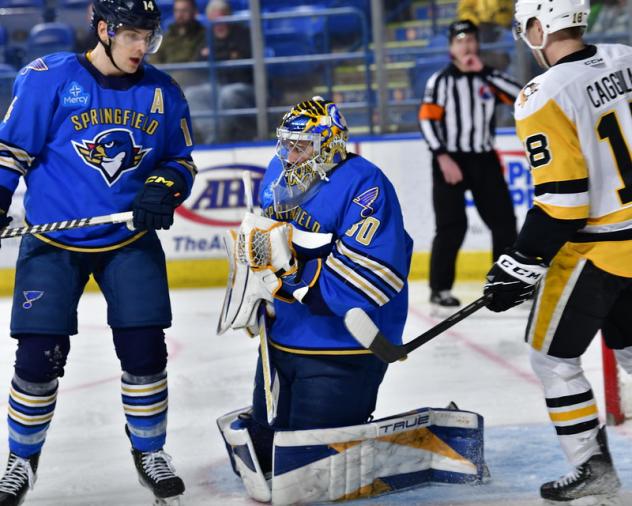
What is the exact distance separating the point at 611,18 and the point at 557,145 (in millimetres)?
3877

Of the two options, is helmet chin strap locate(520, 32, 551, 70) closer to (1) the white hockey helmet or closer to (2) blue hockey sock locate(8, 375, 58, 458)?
(1) the white hockey helmet

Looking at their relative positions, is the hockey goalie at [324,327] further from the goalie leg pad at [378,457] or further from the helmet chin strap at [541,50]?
the helmet chin strap at [541,50]

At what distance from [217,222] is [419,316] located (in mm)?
1488

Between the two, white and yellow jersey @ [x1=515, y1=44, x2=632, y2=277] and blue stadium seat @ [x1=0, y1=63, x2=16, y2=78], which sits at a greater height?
white and yellow jersey @ [x1=515, y1=44, x2=632, y2=277]

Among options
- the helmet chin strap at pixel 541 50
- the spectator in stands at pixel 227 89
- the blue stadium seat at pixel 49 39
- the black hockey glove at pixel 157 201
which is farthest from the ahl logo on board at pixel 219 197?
the helmet chin strap at pixel 541 50

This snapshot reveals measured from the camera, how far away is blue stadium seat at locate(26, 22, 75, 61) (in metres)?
6.77

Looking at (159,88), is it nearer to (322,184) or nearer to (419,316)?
(322,184)

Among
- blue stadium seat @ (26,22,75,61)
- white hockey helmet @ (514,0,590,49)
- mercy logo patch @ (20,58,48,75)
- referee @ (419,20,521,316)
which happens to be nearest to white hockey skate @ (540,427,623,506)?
white hockey helmet @ (514,0,590,49)

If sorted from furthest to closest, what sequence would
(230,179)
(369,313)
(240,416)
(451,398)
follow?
(230,179) → (451,398) → (240,416) → (369,313)

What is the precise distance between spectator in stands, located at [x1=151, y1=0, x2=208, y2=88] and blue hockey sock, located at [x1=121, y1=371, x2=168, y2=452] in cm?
384

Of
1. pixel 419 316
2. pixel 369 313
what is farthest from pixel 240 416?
pixel 419 316

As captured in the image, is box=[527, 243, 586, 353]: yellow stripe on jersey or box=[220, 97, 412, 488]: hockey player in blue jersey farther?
box=[220, 97, 412, 488]: hockey player in blue jersey

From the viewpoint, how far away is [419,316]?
15.9 ft

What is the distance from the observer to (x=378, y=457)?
2541mm
